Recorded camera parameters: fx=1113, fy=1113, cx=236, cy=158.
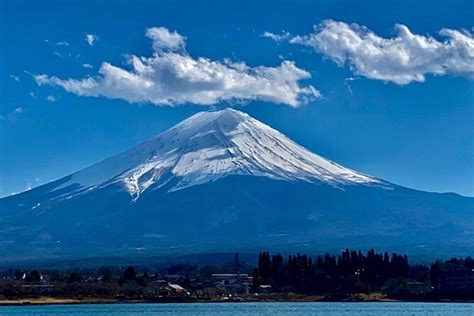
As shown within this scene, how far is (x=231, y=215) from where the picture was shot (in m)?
178

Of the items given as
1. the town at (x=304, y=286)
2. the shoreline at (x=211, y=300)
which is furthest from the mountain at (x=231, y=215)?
the shoreline at (x=211, y=300)

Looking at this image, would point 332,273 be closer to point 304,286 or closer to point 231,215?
point 304,286

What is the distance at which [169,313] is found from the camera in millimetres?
55219

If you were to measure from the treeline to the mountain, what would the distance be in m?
69.1

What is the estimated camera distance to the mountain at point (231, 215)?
160 m

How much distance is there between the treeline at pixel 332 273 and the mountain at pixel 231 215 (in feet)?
227

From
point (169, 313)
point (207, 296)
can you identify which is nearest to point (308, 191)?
point (207, 296)

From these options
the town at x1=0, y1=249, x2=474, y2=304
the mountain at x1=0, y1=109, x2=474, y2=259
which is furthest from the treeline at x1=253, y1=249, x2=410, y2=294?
the mountain at x1=0, y1=109, x2=474, y2=259

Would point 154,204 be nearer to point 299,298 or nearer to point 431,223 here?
point 431,223

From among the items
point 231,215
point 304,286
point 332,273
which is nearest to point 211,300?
point 304,286

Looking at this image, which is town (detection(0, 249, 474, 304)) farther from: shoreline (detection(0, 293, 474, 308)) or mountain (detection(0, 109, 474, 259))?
mountain (detection(0, 109, 474, 259))

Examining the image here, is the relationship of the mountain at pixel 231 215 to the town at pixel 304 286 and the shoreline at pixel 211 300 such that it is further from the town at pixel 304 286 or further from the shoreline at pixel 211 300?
the shoreline at pixel 211 300

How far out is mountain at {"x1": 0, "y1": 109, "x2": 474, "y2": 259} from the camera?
15975 centimetres

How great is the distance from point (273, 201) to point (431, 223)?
2608cm
